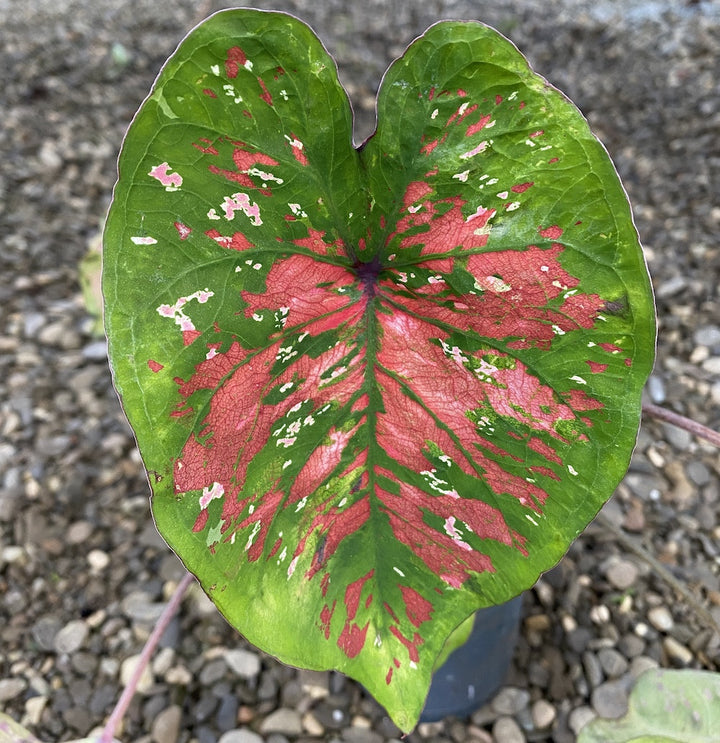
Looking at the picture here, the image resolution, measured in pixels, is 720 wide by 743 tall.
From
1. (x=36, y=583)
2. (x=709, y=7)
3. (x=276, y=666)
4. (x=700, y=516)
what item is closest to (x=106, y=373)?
(x=36, y=583)

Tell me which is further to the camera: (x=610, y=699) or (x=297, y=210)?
(x=610, y=699)

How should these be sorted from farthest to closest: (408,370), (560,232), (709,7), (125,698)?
(709,7)
(125,698)
(408,370)
(560,232)

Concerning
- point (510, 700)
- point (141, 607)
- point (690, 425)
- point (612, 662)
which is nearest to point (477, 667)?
point (510, 700)

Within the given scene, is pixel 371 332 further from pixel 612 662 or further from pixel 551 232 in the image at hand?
pixel 612 662

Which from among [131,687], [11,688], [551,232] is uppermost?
[551,232]

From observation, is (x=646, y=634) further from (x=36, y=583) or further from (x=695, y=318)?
(x=36, y=583)

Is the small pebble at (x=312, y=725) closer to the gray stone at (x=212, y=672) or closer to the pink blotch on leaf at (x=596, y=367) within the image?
the gray stone at (x=212, y=672)

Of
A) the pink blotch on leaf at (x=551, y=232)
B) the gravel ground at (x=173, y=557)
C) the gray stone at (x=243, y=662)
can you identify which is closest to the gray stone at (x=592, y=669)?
the gravel ground at (x=173, y=557)
